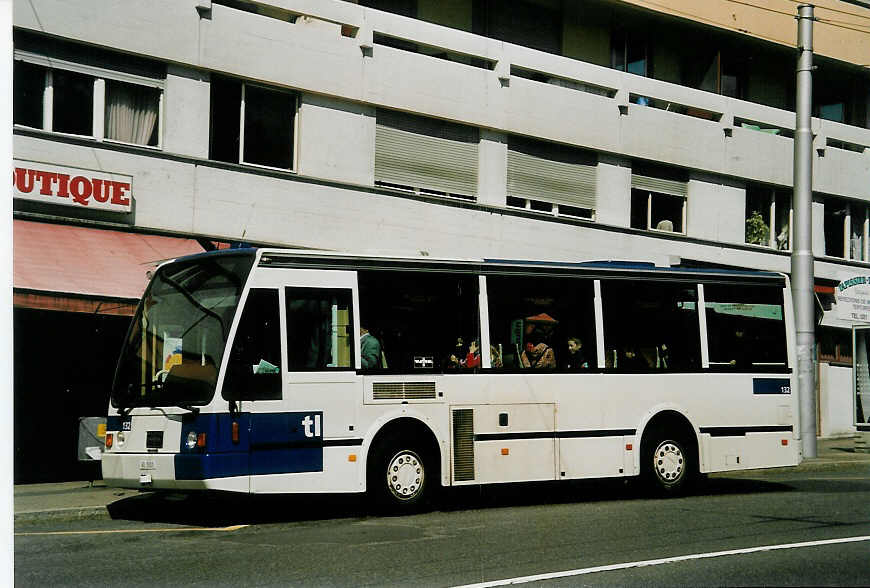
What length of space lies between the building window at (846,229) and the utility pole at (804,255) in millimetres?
10305

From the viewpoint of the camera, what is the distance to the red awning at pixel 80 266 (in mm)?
14422

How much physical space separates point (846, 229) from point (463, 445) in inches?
847

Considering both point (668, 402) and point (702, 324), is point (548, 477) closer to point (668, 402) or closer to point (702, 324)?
point (668, 402)

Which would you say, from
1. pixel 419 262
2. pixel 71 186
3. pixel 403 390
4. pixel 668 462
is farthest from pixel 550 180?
pixel 403 390

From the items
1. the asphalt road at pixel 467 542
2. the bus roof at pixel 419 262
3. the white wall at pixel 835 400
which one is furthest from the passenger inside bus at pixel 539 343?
the white wall at pixel 835 400

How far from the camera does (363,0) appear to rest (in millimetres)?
22500

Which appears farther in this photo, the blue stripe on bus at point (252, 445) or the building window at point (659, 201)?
the building window at point (659, 201)

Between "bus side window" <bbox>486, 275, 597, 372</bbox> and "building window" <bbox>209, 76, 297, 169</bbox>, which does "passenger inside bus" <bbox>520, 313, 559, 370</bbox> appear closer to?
"bus side window" <bbox>486, 275, 597, 372</bbox>

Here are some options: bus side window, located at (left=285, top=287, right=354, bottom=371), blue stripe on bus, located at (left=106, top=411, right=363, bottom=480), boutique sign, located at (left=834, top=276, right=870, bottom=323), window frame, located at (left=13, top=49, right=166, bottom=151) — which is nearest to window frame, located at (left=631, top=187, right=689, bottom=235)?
boutique sign, located at (left=834, top=276, right=870, bottom=323)

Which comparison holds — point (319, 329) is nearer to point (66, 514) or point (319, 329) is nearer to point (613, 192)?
point (66, 514)

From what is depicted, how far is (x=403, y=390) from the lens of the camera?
13242 mm

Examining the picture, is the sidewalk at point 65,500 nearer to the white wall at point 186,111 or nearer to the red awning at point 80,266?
the red awning at point 80,266

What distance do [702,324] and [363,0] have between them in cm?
1044

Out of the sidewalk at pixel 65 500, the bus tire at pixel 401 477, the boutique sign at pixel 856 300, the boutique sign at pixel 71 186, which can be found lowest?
the sidewalk at pixel 65 500
